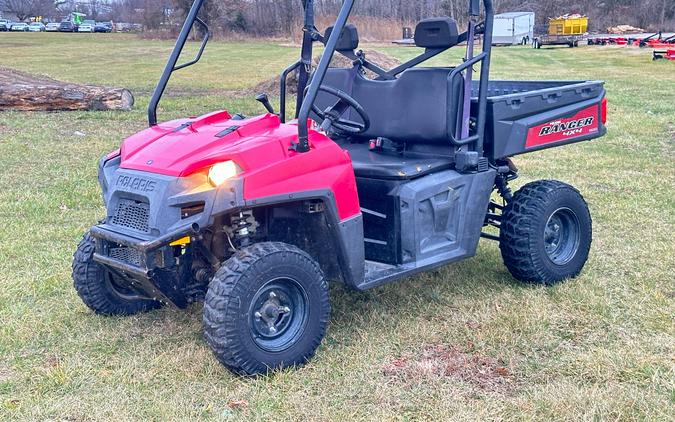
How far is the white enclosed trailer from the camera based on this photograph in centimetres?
4738

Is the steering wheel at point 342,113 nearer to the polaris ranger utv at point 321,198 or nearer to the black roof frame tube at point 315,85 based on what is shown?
the polaris ranger utv at point 321,198

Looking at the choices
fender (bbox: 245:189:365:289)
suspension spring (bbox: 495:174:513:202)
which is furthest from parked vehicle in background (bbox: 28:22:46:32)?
fender (bbox: 245:189:365:289)

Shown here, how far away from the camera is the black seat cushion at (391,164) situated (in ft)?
14.5

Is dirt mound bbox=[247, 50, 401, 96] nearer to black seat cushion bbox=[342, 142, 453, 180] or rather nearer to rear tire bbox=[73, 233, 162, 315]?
black seat cushion bbox=[342, 142, 453, 180]

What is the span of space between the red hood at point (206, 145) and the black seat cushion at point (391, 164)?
55 centimetres

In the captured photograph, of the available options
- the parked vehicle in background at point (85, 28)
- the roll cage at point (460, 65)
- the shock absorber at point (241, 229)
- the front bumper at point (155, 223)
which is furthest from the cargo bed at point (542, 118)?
the parked vehicle in background at point (85, 28)

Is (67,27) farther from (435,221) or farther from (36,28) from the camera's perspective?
(435,221)

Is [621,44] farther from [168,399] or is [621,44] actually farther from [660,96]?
[168,399]

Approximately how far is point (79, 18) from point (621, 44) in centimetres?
5960

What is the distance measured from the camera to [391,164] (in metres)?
4.55

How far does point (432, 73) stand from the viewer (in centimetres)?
464

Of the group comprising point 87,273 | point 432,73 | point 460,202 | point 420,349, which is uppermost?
point 432,73

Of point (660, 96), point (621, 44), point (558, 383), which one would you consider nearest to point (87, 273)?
point (558, 383)

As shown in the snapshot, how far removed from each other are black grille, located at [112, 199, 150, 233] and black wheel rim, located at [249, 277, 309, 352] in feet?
2.13
